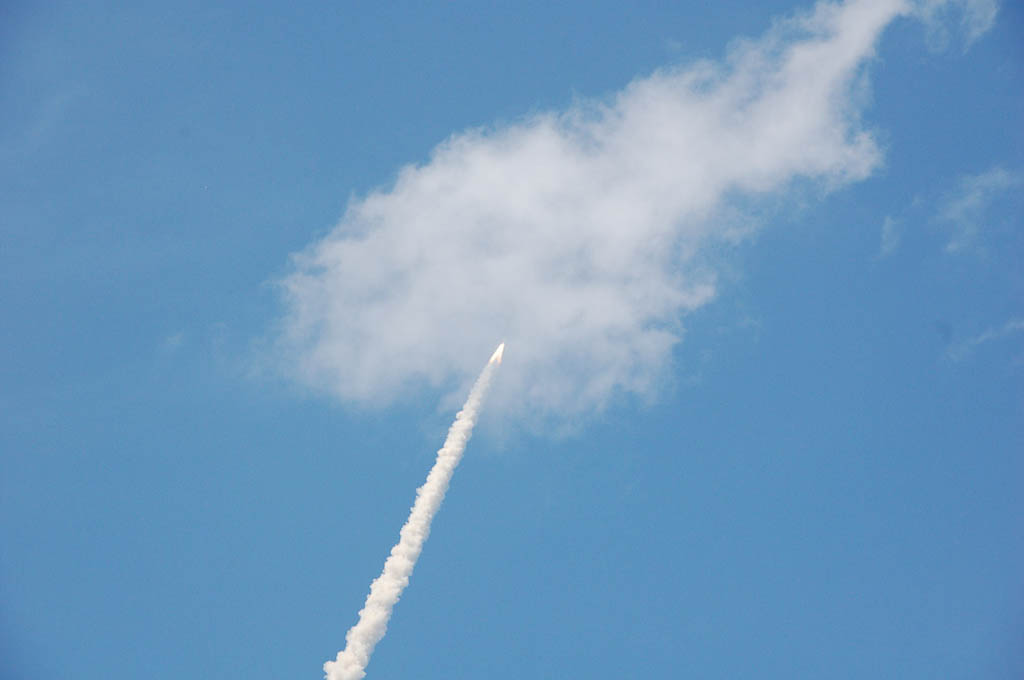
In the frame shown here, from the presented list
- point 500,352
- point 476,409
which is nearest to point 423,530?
point 476,409

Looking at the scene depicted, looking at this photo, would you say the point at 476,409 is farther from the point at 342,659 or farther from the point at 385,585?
the point at 342,659

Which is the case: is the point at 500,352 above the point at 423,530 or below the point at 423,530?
above

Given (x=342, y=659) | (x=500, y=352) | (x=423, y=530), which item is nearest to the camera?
(x=342, y=659)

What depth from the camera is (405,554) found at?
301 feet

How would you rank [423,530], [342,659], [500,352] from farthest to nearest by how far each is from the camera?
[500,352] → [423,530] → [342,659]

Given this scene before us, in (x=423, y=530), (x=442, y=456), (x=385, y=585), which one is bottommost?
(x=385, y=585)

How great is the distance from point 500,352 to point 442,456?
12546 millimetres

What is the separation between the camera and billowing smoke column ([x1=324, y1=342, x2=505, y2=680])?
284 feet

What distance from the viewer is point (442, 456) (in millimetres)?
96438

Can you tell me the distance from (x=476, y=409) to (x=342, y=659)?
2679 cm

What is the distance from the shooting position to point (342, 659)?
283 ft

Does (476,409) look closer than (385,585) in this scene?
No

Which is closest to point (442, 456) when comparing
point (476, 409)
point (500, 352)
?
point (476, 409)

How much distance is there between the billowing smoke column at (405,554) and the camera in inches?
3403
